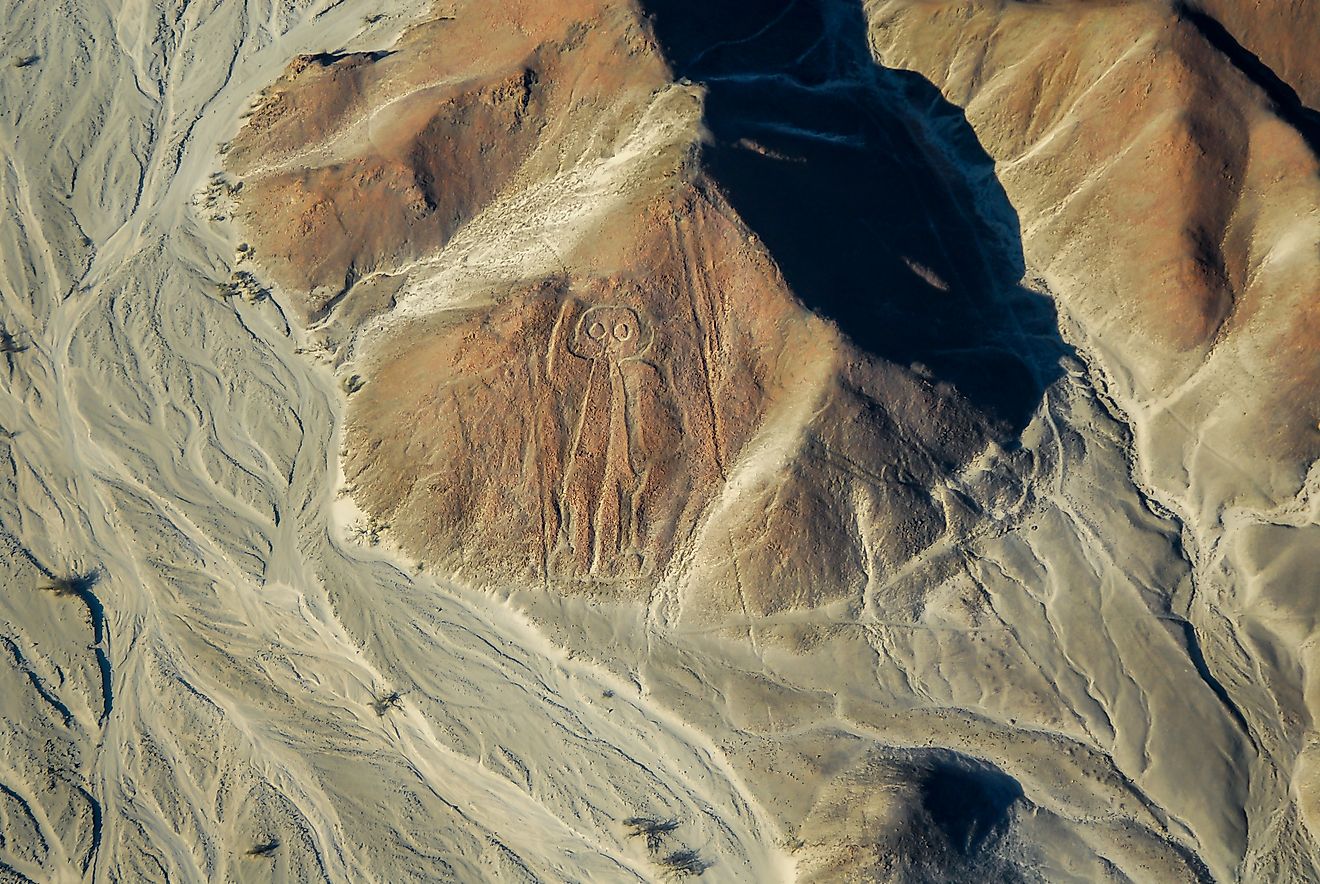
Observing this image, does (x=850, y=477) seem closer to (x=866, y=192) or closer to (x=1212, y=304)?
(x=866, y=192)

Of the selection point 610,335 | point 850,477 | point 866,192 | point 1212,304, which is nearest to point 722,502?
point 850,477

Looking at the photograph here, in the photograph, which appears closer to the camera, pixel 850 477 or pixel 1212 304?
pixel 850 477

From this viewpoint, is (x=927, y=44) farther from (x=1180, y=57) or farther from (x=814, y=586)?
(x=814, y=586)

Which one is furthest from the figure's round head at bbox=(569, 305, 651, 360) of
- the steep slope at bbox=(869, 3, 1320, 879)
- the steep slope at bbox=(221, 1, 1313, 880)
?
the steep slope at bbox=(869, 3, 1320, 879)

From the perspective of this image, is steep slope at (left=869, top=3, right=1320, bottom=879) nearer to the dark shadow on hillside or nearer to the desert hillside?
the desert hillside

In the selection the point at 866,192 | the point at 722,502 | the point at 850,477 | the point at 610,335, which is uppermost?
the point at 866,192

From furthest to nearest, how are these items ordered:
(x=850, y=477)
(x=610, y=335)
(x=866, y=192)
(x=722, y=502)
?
(x=866, y=192)
(x=722, y=502)
(x=610, y=335)
(x=850, y=477)

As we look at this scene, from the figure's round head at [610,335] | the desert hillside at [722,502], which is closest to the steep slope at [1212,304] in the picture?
the desert hillside at [722,502]

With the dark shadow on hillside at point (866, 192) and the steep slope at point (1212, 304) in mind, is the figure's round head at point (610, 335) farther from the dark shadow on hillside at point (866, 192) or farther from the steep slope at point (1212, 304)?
the steep slope at point (1212, 304)

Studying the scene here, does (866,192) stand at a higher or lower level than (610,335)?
higher
